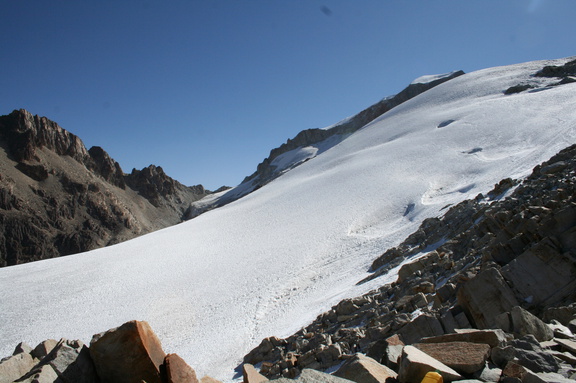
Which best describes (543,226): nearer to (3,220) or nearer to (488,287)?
(488,287)

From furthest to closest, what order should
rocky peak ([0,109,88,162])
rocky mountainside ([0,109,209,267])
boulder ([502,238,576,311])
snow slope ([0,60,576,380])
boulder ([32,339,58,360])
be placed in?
rocky peak ([0,109,88,162])
rocky mountainside ([0,109,209,267])
snow slope ([0,60,576,380])
boulder ([502,238,576,311])
boulder ([32,339,58,360])

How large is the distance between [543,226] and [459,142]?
25.0m

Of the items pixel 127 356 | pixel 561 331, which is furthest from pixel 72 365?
pixel 561 331

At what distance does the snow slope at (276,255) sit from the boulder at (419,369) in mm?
7806

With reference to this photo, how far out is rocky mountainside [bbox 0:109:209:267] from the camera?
2825 inches

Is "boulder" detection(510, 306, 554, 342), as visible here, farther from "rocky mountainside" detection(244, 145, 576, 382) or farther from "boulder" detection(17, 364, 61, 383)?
"boulder" detection(17, 364, 61, 383)

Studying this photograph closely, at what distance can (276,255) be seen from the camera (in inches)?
770

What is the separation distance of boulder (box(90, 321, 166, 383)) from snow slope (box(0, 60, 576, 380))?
616cm

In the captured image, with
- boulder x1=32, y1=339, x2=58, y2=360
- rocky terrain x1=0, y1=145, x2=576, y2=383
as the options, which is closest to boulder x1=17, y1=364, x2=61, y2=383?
rocky terrain x1=0, y1=145, x2=576, y2=383

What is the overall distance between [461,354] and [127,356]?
4.24 m

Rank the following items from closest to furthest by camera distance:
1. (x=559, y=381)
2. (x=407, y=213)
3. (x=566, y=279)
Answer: (x=559, y=381), (x=566, y=279), (x=407, y=213)

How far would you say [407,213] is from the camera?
66.0 feet

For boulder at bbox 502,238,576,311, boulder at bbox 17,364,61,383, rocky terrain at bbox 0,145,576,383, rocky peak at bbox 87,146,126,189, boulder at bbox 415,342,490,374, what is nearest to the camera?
boulder at bbox 415,342,490,374

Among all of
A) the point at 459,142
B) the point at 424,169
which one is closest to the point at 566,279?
the point at 424,169
